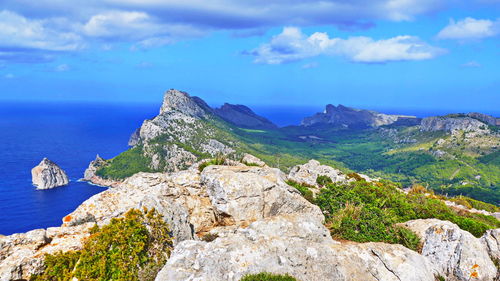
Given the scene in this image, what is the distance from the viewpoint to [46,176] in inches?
6959

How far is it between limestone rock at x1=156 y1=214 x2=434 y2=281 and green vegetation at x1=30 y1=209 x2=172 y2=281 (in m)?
1.46

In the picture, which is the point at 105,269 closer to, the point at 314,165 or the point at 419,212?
the point at 419,212

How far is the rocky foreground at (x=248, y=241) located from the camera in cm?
1202

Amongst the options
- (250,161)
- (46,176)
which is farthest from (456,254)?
(46,176)

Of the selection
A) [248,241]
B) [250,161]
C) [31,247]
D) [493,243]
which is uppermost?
[248,241]

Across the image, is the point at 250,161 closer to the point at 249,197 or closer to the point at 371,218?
the point at 249,197

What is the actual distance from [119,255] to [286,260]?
22.9 feet

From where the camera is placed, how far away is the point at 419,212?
89.6ft

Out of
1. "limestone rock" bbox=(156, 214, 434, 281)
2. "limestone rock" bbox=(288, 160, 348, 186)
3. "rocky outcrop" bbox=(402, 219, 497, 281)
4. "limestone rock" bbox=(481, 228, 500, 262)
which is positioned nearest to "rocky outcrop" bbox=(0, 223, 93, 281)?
"limestone rock" bbox=(156, 214, 434, 281)

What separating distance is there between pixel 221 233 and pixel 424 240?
40.1 feet

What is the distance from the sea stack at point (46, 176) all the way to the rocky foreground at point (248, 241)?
637ft

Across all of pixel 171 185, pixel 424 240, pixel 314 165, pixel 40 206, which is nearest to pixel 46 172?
pixel 40 206

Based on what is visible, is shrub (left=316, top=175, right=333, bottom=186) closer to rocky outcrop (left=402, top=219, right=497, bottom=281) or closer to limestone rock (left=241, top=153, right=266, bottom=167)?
limestone rock (left=241, top=153, right=266, bottom=167)

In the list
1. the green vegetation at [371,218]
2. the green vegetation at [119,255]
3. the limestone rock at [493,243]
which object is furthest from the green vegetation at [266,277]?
the limestone rock at [493,243]
